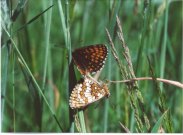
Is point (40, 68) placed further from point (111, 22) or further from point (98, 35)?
point (111, 22)

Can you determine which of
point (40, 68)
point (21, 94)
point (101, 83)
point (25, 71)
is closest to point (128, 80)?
point (101, 83)

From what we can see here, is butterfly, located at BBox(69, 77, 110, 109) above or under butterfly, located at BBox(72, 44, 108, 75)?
under

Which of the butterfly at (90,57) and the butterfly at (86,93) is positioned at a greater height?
the butterfly at (90,57)
